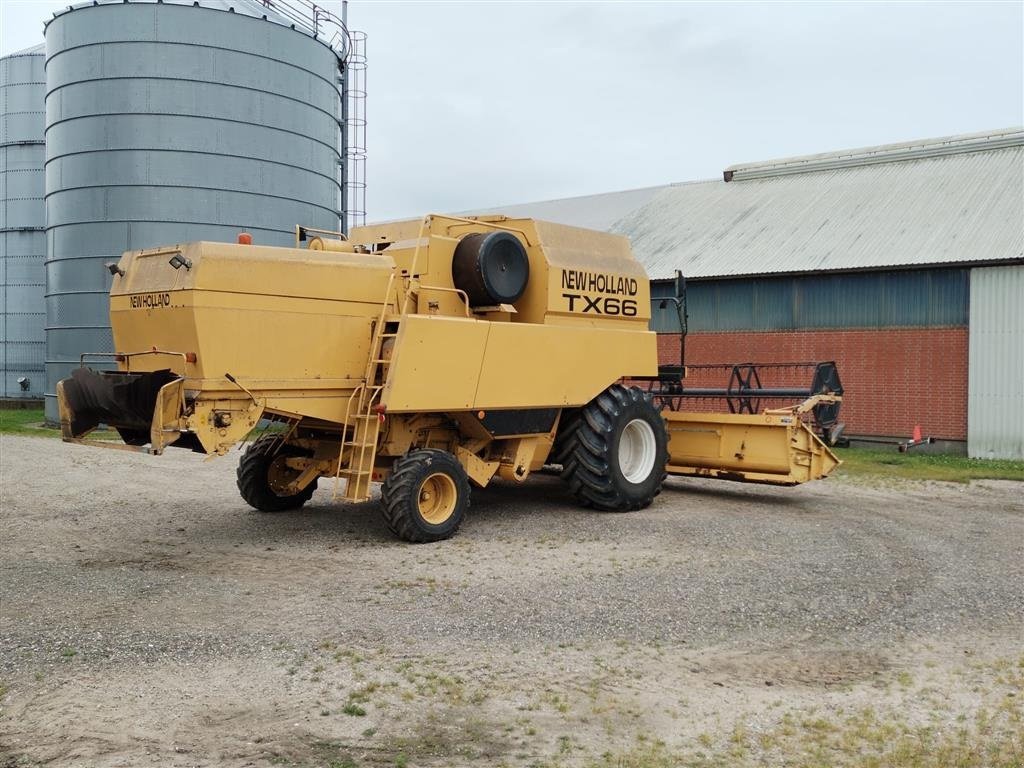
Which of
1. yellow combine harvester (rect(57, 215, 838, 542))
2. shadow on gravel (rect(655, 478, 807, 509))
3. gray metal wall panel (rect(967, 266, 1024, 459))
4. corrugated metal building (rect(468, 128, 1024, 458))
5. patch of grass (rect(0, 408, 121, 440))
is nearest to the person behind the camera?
yellow combine harvester (rect(57, 215, 838, 542))

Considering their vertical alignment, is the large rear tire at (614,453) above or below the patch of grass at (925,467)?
above

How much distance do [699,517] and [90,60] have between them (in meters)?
17.4

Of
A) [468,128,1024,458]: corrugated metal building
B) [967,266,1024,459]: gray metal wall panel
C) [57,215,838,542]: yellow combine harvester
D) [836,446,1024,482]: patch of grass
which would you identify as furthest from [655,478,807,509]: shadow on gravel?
[468,128,1024,458]: corrugated metal building

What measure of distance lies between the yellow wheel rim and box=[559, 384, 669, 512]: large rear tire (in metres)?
2.05

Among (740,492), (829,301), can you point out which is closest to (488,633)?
(740,492)

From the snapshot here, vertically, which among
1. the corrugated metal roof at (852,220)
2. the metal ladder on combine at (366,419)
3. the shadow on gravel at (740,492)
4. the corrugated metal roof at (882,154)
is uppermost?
the corrugated metal roof at (882,154)

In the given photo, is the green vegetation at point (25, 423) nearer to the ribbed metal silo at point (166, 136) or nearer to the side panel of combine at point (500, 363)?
the ribbed metal silo at point (166, 136)

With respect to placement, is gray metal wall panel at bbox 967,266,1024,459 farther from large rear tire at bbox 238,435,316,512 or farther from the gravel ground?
large rear tire at bbox 238,435,316,512

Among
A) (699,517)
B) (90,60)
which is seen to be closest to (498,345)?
(699,517)

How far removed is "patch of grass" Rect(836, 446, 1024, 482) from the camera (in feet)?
50.8

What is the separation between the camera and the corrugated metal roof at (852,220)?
19.2m

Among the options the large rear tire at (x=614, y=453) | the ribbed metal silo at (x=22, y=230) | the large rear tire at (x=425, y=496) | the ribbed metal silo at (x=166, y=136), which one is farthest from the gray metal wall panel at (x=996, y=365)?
the ribbed metal silo at (x=22, y=230)

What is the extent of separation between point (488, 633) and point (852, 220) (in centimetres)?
1788

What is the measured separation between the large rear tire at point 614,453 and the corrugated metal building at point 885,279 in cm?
948
